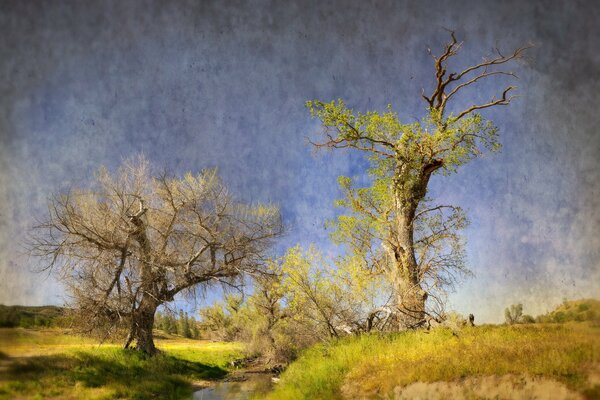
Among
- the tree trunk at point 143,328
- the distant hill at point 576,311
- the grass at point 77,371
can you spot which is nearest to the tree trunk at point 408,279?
the distant hill at point 576,311

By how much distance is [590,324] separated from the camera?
22.4ft

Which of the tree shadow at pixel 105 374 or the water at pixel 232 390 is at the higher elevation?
the tree shadow at pixel 105 374

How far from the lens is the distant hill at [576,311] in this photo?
7.23m

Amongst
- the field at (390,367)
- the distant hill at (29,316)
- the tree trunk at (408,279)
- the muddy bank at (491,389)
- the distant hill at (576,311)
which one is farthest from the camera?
the tree trunk at (408,279)

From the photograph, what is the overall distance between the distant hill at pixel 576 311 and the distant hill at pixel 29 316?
1317 cm

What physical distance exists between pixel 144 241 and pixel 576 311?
48.7 feet

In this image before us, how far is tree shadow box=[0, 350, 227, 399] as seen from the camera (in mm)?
9930

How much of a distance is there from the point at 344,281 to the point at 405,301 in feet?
8.86

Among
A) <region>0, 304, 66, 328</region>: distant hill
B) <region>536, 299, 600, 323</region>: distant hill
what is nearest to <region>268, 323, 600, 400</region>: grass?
<region>536, 299, 600, 323</region>: distant hill

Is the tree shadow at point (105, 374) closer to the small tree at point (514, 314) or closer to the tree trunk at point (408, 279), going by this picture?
the tree trunk at point (408, 279)

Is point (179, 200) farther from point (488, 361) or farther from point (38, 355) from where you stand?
point (488, 361)


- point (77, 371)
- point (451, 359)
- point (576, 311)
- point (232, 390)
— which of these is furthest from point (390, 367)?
point (232, 390)

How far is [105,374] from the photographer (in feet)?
40.2

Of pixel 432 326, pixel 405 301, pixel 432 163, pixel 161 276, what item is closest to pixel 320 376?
pixel 432 326
